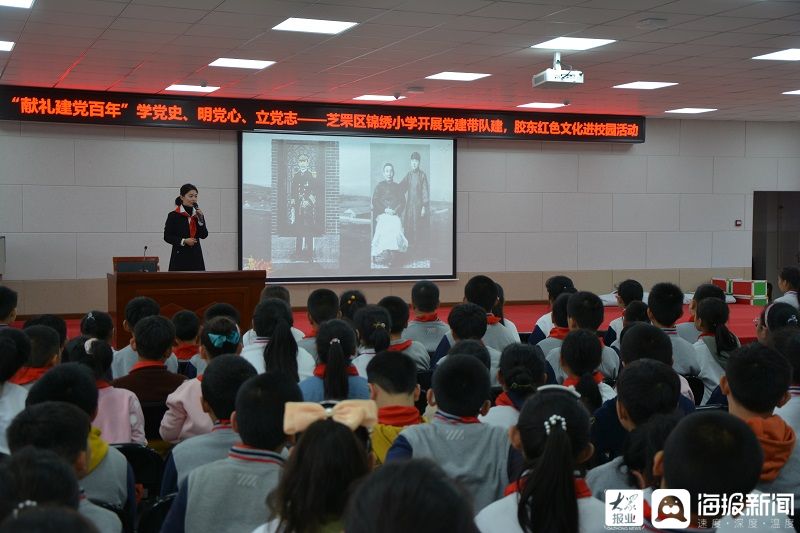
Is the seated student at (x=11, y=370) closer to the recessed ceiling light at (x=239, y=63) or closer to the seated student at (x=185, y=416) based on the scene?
the seated student at (x=185, y=416)

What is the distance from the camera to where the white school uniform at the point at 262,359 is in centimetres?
390

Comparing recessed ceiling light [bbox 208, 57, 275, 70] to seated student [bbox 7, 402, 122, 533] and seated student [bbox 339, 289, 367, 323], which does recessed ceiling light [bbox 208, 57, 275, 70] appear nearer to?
seated student [bbox 339, 289, 367, 323]

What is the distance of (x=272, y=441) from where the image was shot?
7.02 feet

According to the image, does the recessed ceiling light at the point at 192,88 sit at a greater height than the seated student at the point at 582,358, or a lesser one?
greater

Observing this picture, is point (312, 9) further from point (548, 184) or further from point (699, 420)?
point (548, 184)

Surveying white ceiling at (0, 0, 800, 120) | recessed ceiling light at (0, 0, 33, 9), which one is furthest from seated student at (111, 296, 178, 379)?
recessed ceiling light at (0, 0, 33, 9)

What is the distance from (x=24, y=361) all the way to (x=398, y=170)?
8777 mm

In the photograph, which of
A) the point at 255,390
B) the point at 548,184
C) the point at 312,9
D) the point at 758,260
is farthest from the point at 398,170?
the point at 255,390

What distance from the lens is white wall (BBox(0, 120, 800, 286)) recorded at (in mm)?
10328

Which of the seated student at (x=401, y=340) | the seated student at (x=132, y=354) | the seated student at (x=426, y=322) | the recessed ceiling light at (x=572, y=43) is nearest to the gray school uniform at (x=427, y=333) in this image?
the seated student at (x=426, y=322)

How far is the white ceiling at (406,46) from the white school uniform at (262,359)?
3067 mm

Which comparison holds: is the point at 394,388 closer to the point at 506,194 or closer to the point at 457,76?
the point at 457,76

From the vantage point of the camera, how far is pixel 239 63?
854 centimetres

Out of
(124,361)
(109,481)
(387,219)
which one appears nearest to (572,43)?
(387,219)
